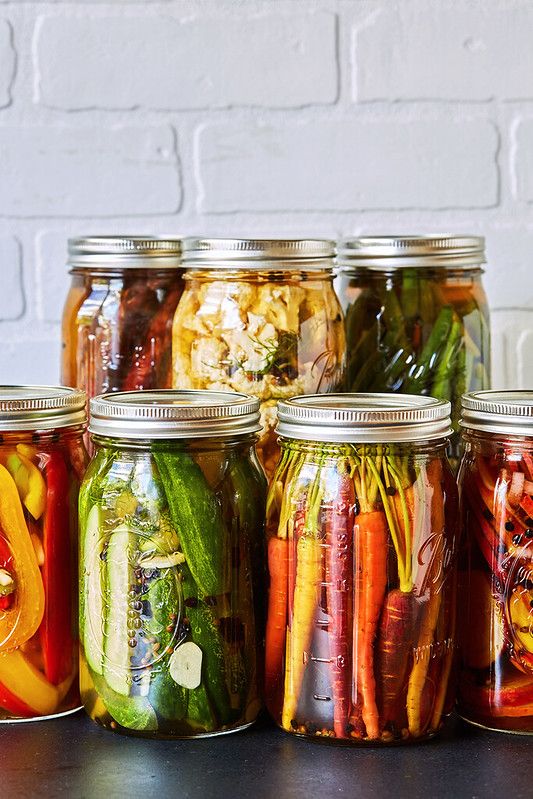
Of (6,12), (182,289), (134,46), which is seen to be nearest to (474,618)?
(182,289)

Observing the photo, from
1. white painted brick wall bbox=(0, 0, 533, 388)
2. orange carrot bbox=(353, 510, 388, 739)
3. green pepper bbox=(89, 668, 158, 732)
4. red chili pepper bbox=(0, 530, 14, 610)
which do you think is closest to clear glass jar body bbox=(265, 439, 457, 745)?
orange carrot bbox=(353, 510, 388, 739)

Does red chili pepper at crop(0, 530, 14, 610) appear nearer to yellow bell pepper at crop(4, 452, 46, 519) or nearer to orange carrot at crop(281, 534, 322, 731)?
yellow bell pepper at crop(4, 452, 46, 519)

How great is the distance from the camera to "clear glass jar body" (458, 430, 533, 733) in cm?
89

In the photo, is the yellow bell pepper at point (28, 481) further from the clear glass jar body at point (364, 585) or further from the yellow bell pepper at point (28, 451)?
the clear glass jar body at point (364, 585)

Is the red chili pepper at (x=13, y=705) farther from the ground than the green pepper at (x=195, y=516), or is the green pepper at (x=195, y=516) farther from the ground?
the green pepper at (x=195, y=516)

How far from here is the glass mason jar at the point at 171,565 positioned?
881mm

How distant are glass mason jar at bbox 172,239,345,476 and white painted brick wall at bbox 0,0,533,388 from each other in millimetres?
430

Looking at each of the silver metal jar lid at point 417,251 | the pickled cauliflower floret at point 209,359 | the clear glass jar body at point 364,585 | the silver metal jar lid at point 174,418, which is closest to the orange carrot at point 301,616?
the clear glass jar body at point 364,585

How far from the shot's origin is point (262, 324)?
1018 millimetres

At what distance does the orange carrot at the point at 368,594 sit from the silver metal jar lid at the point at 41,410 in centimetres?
27

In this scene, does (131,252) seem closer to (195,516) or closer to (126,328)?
(126,328)

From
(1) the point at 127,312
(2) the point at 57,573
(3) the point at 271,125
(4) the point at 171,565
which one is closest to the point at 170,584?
(4) the point at 171,565

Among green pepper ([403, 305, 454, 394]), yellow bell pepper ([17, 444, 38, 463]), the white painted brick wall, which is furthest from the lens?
the white painted brick wall

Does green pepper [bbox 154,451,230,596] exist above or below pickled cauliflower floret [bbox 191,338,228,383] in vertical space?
below
